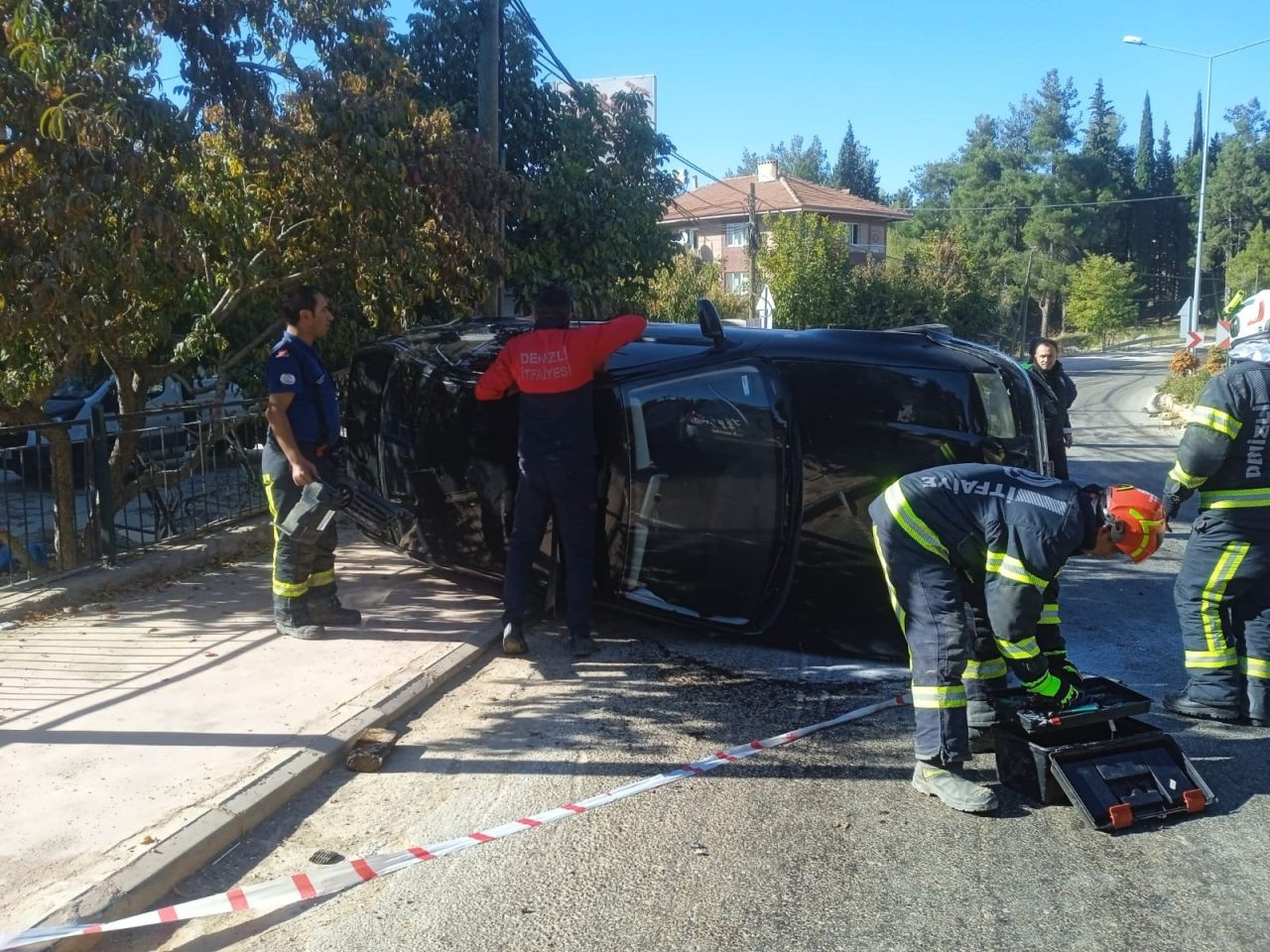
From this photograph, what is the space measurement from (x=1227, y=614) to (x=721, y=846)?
294 cm

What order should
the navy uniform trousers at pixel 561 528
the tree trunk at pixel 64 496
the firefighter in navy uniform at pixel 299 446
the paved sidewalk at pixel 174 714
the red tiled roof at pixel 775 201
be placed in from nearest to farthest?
the paved sidewalk at pixel 174 714 < the navy uniform trousers at pixel 561 528 < the firefighter in navy uniform at pixel 299 446 < the tree trunk at pixel 64 496 < the red tiled roof at pixel 775 201

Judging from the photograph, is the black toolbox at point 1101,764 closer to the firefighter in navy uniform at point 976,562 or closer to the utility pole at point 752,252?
the firefighter in navy uniform at point 976,562

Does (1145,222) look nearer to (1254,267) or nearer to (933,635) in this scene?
(1254,267)

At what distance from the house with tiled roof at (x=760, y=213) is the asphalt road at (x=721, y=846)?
166 feet

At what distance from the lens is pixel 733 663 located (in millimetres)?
5801

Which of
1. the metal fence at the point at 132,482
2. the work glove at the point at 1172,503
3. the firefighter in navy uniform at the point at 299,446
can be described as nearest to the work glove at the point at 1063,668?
the work glove at the point at 1172,503

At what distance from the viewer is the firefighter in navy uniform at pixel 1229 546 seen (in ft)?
16.2

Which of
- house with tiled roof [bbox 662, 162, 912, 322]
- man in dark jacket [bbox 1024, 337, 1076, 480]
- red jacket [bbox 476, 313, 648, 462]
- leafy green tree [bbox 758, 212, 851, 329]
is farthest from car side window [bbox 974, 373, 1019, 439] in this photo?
house with tiled roof [bbox 662, 162, 912, 322]

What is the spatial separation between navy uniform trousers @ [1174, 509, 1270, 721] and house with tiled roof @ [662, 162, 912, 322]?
164ft

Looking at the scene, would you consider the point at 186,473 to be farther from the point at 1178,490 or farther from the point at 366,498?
the point at 1178,490

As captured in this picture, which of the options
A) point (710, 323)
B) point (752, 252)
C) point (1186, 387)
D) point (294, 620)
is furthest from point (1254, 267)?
point (294, 620)

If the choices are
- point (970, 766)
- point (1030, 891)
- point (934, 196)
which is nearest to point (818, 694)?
point (970, 766)

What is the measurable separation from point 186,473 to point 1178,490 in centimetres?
646

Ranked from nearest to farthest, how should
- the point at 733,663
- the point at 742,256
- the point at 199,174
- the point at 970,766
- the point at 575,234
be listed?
the point at 970,766 → the point at 733,663 → the point at 199,174 → the point at 575,234 → the point at 742,256
